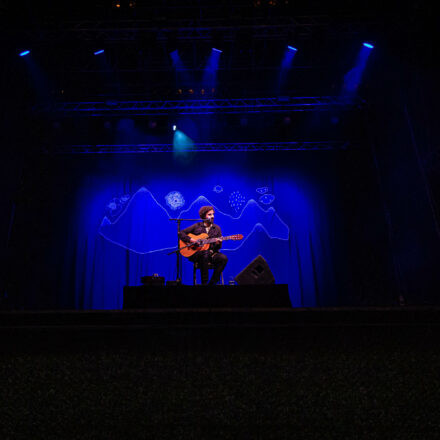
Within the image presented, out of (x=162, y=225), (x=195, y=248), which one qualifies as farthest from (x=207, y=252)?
(x=162, y=225)

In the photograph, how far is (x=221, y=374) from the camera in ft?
3.36

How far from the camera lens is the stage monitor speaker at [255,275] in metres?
4.62

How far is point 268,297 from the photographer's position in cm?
396

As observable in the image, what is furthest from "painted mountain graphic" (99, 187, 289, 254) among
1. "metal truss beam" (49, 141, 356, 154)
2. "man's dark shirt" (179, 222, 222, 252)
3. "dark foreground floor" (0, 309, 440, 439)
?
"dark foreground floor" (0, 309, 440, 439)

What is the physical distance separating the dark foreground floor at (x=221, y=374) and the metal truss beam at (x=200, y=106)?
681cm

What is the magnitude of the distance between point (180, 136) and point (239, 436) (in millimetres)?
8400

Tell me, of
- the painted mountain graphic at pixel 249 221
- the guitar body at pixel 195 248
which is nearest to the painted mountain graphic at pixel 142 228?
the painted mountain graphic at pixel 249 221

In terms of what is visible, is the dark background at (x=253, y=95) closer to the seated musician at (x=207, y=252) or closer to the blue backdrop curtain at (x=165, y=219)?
the blue backdrop curtain at (x=165, y=219)

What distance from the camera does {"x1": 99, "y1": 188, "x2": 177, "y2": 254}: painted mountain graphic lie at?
885cm

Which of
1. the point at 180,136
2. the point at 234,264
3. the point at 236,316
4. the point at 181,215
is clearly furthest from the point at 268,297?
the point at 180,136

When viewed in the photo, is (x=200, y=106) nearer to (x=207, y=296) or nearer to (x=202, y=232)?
(x=202, y=232)

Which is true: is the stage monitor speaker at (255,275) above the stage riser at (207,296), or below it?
above

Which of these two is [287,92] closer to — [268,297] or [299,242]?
[299,242]

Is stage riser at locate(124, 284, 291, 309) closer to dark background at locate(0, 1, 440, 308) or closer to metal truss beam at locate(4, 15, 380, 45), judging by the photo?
dark background at locate(0, 1, 440, 308)
